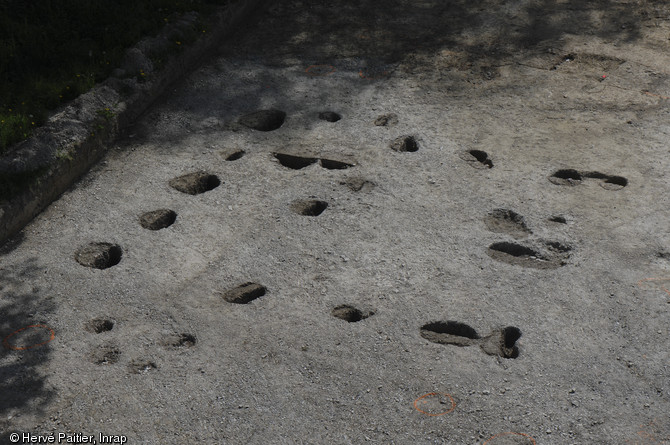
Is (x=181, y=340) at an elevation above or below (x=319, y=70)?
below

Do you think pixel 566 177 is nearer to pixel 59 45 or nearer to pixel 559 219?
pixel 559 219

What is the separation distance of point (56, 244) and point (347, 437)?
282 cm

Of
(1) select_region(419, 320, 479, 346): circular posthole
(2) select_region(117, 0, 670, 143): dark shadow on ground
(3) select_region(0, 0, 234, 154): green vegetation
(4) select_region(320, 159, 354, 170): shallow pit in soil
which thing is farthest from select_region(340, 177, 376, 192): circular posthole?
(3) select_region(0, 0, 234, 154): green vegetation

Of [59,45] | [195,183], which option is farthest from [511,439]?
[59,45]

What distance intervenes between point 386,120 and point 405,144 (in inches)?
18.4

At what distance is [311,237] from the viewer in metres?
5.41

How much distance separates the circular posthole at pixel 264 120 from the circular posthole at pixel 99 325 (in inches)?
105

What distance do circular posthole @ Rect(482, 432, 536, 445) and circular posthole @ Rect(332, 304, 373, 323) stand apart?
122 centimetres

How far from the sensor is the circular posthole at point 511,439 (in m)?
3.81

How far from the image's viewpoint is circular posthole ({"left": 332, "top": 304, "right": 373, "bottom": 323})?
4.73m

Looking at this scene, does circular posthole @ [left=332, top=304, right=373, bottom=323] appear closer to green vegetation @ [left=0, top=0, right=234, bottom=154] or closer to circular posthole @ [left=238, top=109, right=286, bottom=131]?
circular posthole @ [left=238, top=109, right=286, bottom=131]

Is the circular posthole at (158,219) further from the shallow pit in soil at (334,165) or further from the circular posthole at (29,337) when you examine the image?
the shallow pit in soil at (334,165)

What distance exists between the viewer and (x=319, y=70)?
7.68 m

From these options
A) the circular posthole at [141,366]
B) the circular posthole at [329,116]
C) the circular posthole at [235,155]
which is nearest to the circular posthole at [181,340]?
the circular posthole at [141,366]
